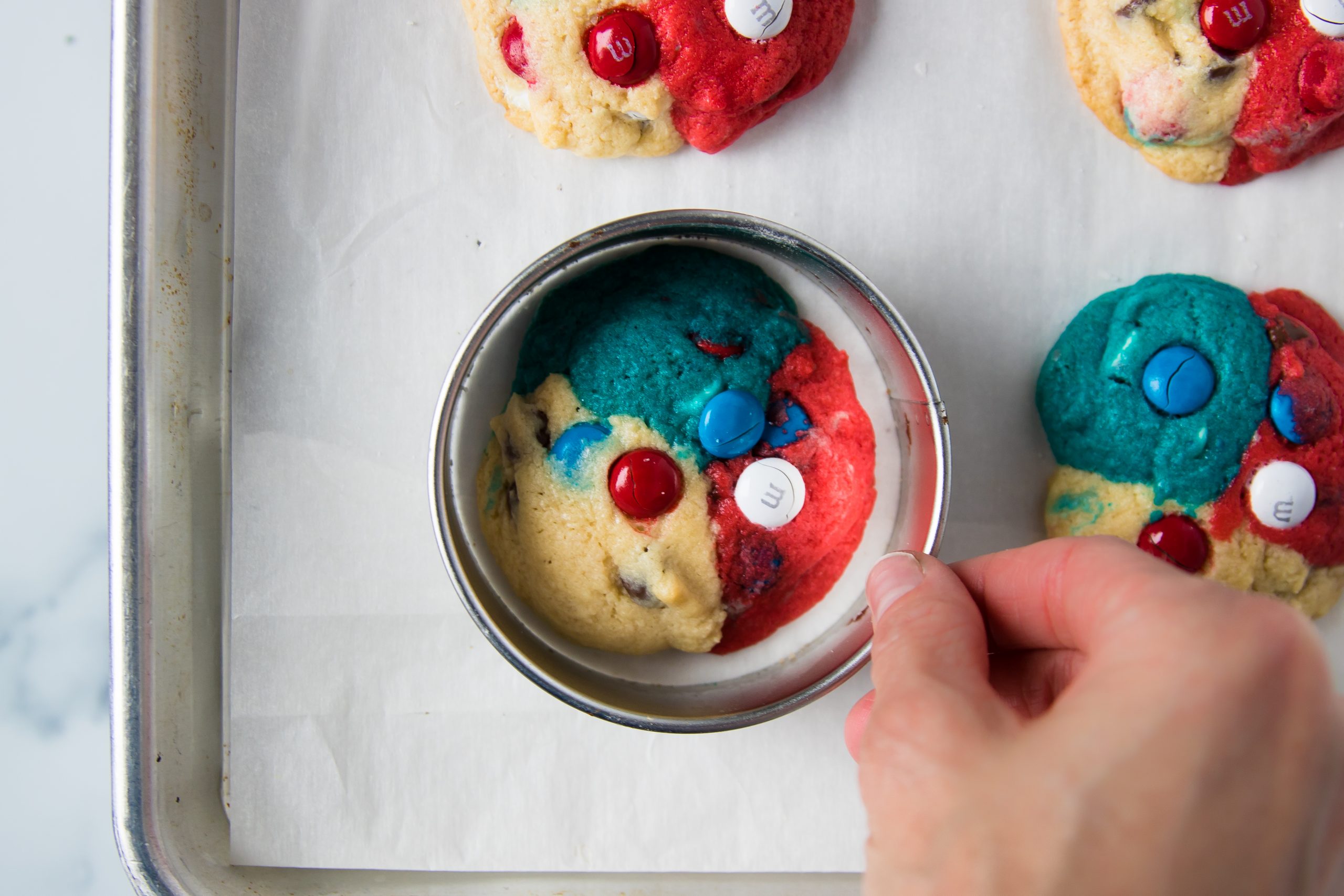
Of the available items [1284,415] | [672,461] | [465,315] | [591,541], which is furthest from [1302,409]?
[465,315]

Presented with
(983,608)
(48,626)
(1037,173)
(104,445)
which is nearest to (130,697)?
(48,626)

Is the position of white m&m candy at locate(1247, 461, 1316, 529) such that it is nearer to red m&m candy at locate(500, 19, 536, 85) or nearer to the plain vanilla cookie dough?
the plain vanilla cookie dough

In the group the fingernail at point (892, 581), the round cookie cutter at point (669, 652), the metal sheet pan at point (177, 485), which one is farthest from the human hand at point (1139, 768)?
the metal sheet pan at point (177, 485)

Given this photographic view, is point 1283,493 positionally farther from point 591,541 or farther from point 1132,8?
point 591,541

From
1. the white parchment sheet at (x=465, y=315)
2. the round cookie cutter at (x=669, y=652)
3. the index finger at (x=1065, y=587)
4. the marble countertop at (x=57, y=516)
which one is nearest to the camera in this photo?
the index finger at (x=1065, y=587)

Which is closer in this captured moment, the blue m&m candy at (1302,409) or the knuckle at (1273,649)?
the knuckle at (1273,649)

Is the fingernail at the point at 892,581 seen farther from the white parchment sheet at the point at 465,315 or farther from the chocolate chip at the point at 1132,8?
the chocolate chip at the point at 1132,8

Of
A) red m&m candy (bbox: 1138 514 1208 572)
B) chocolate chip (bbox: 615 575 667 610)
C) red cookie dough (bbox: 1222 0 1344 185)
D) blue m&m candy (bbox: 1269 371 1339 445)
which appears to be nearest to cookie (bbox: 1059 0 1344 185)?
red cookie dough (bbox: 1222 0 1344 185)
